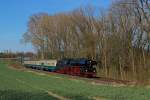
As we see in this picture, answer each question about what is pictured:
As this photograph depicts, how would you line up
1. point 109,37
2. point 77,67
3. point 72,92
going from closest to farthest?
1. point 72,92
2. point 77,67
3. point 109,37

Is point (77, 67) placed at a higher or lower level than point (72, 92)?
higher

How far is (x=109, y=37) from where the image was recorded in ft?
263

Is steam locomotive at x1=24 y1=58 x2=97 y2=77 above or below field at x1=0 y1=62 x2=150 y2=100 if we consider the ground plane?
above

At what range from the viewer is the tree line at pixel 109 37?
6419cm

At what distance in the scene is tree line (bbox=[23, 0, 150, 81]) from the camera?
64.2 m

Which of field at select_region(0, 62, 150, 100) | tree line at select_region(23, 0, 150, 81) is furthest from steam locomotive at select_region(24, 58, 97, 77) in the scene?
field at select_region(0, 62, 150, 100)

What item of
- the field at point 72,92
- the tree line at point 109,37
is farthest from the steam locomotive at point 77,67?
the field at point 72,92

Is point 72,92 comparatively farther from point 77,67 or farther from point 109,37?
point 109,37

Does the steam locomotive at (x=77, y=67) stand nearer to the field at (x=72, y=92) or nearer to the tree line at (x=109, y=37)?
the tree line at (x=109, y=37)

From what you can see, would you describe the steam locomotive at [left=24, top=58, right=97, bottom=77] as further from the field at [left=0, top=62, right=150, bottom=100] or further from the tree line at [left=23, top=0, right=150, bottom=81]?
the field at [left=0, top=62, right=150, bottom=100]

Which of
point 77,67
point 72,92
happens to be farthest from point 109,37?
point 72,92

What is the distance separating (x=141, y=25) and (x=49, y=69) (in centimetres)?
2219

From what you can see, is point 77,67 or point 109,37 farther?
point 109,37

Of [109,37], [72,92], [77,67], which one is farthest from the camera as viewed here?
[109,37]
